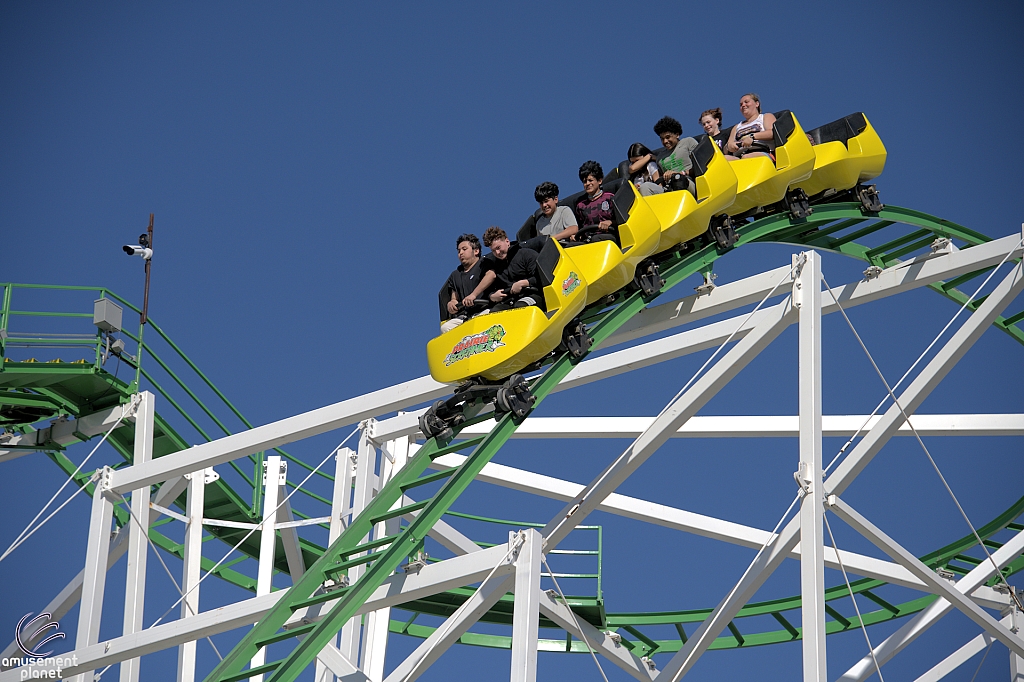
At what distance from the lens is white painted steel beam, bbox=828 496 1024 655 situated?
7729 mm

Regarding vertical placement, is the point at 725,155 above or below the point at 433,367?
above

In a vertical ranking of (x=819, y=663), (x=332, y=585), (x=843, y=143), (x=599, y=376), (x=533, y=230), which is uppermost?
(x=843, y=143)

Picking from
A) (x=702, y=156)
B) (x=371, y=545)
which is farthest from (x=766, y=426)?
(x=371, y=545)

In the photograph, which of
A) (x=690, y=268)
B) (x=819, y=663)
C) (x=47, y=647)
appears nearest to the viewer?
(x=819, y=663)

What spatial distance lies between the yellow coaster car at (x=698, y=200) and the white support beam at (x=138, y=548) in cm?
381

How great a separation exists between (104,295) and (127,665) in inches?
105

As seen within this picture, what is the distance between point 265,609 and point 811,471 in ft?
10.0

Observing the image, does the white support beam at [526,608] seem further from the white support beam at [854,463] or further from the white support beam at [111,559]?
the white support beam at [111,559]

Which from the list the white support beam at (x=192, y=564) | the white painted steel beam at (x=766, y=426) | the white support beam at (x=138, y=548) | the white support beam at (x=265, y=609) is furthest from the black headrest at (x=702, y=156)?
the white support beam at (x=192, y=564)

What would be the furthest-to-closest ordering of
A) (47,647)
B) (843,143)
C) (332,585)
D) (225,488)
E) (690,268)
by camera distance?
1. (225,488)
2. (47,647)
3. (843,143)
4. (690,268)
5. (332,585)

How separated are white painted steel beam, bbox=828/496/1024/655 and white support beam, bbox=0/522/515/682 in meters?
1.98

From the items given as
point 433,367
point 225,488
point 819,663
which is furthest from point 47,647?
point 819,663

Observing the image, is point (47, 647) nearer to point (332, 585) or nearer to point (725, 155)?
point (332, 585)

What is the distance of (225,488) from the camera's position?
11.4 metres
